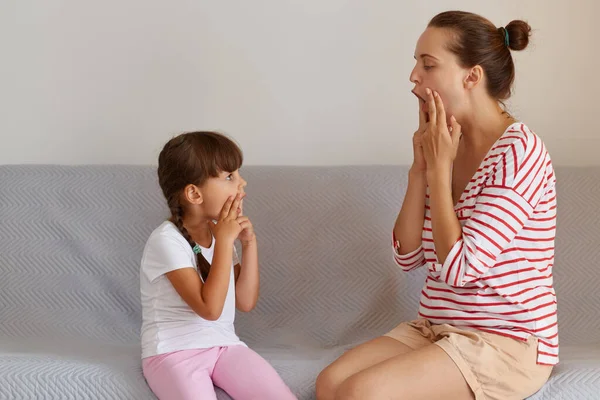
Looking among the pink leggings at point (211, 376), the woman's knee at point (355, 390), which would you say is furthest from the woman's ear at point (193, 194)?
the woman's knee at point (355, 390)

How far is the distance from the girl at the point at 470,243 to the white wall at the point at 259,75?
2.39 feet

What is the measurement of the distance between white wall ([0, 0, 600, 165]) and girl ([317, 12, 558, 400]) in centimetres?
73

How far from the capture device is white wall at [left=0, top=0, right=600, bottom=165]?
8.11ft

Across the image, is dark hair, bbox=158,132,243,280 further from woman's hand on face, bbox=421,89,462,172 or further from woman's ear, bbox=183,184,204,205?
woman's hand on face, bbox=421,89,462,172

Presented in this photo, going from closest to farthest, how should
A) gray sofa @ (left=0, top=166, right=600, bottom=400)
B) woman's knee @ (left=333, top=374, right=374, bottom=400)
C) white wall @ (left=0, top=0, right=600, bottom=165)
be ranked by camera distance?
woman's knee @ (left=333, top=374, right=374, bottom=400) → gray sofa @ (left=0, top=166, right=600, bottom=400) → white wall @ (left=0, top=0, right=600, bottom=165)

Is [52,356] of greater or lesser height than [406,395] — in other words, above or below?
below

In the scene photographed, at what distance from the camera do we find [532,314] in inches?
64.1

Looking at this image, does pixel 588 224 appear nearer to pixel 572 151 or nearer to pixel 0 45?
pixel 572 151

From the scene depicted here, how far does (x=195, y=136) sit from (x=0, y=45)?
1114 mm

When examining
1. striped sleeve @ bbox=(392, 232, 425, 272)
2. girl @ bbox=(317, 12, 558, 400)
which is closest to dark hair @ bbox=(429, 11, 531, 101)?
girl @ bbox=(317, 12, 558, 400)

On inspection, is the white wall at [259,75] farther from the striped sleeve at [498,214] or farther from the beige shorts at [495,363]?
the beige shorts at [495,363]

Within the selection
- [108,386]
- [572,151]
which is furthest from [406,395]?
[572,151]

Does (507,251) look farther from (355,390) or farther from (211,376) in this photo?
(211,376)

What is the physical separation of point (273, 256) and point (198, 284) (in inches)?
20.4
